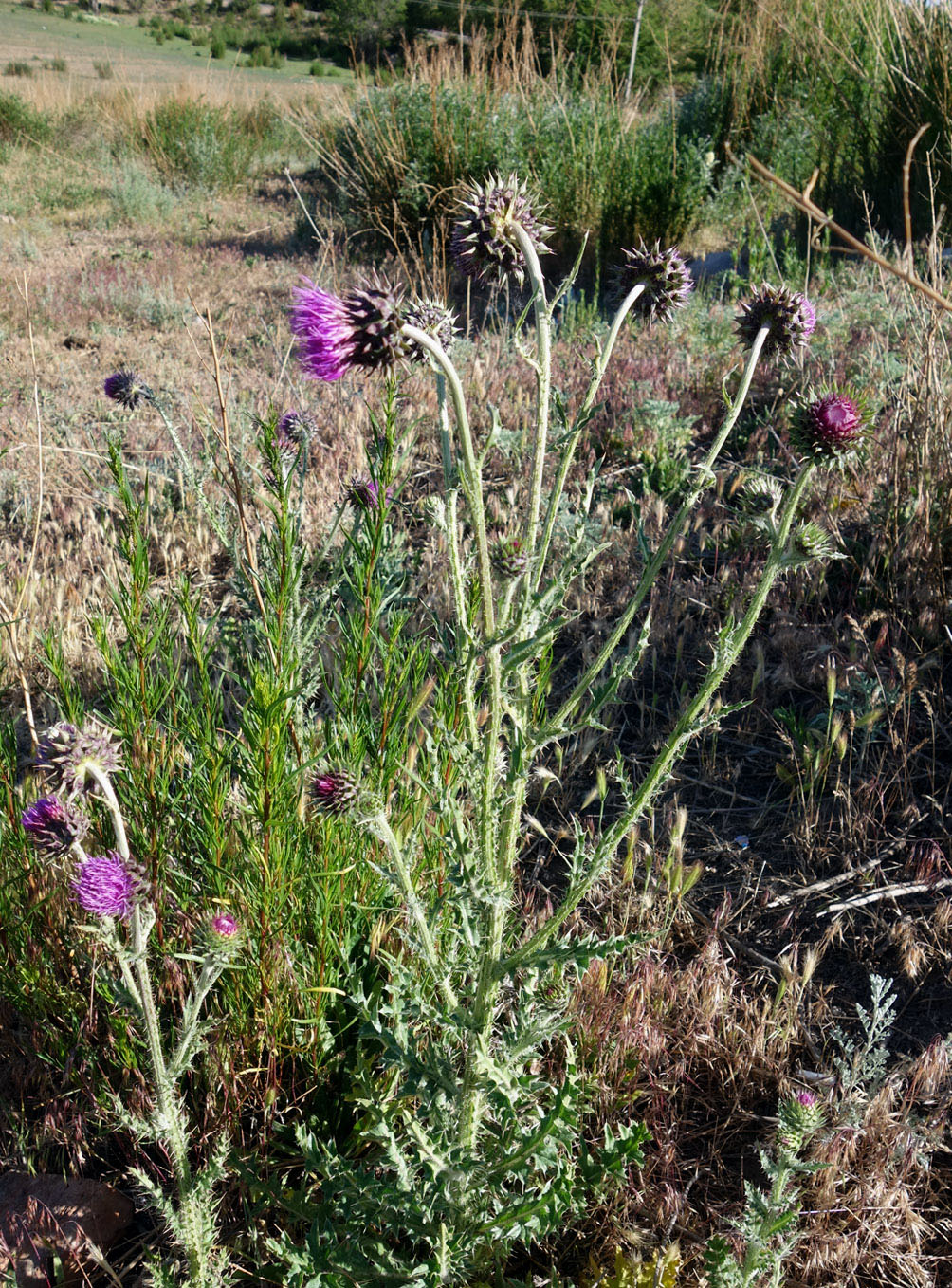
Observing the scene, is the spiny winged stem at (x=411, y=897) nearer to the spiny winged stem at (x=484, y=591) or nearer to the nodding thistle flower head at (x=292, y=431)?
the spiny winged stem at (x=484, y=591)

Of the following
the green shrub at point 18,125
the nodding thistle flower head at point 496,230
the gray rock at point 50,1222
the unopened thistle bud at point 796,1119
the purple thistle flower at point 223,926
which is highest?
the green shrub at point 18,125

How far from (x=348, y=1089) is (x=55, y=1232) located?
0.56 metres

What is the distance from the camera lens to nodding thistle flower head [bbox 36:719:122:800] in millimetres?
1310

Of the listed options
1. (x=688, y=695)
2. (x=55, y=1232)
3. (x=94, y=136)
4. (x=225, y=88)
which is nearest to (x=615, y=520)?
(x=688, y=695)

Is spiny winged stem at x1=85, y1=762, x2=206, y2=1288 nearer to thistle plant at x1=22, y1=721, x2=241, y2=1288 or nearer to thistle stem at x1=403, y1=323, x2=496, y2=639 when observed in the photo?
thistle plant at x1=22, y1=721, x2=241, y2=1288

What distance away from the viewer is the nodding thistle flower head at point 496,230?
141 cm

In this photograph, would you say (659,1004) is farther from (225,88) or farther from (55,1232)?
(225,88)

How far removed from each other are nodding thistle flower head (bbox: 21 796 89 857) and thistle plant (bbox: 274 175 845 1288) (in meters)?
0.37

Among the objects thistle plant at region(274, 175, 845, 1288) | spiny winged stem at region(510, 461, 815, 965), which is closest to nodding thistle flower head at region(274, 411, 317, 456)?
thistle plant at region(274, 175, 845, 1288)

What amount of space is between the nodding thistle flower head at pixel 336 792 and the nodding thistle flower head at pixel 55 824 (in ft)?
1.21

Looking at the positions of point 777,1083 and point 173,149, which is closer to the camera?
point 777,1083

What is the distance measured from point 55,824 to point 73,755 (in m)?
0.15

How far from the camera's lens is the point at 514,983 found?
2078 millimetres

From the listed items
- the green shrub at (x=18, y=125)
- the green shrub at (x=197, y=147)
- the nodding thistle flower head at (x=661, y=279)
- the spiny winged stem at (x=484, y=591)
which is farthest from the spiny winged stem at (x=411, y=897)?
the green shrub at (x=18, y=125)
